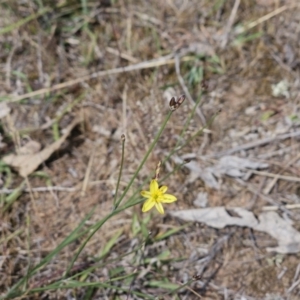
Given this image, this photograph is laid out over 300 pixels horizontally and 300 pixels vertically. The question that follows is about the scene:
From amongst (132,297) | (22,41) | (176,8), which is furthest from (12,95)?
(132,297)

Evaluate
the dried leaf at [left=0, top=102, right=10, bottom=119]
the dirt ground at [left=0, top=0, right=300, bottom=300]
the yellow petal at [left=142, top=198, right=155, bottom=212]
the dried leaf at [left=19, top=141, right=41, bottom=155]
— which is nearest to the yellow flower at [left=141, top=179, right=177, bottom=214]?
the yellow petal at [left=142, top=198, right=155, bottom=212]

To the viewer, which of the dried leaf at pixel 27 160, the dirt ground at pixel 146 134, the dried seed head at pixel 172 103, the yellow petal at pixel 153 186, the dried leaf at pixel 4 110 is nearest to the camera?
the dried seed head at pixel 172 103

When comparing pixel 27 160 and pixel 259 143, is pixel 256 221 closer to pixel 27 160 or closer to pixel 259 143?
pixel 259 143

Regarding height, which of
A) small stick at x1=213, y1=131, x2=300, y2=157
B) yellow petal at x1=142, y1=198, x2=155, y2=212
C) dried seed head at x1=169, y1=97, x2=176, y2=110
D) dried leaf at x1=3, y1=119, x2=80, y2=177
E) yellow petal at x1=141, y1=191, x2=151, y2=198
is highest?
dried seed head at x1=169, y1=97, x2=176, y2=110

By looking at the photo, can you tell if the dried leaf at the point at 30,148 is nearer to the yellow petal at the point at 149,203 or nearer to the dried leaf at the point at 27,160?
the dried leaf at the point at 27,160

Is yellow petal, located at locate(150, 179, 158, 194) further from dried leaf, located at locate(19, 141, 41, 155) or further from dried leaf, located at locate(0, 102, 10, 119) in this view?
dried leaf, located at locate(0, 102, 10, 119)

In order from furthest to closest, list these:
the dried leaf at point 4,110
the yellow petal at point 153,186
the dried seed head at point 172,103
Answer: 1. the dried leaf at point 4,110
2. the yellow petal at point 153,186
3. the dried seed head at point 172,103

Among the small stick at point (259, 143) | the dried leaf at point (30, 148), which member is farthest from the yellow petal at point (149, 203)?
the dried leaf at point (30, 148)


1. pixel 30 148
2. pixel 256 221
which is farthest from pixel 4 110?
pixel 256 221

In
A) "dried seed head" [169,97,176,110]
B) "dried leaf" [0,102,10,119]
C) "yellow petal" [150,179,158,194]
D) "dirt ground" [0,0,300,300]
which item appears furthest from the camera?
"dried leaf" [0,102,10,119]
